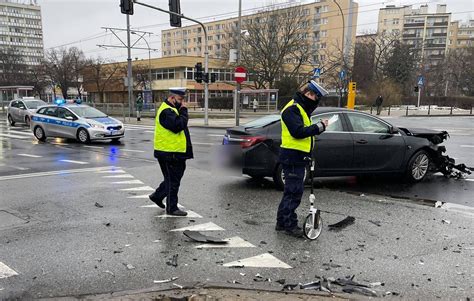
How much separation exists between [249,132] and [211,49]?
105129 millimetres

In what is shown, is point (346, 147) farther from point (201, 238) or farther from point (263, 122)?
point (201, 238)

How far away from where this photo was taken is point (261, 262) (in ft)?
14.2

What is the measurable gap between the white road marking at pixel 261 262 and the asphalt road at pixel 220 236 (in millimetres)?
11

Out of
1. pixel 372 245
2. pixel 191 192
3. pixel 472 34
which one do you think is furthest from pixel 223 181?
pixel 472 34

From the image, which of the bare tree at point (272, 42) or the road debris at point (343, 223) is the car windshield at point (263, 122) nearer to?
the road debris at point (343, 223)

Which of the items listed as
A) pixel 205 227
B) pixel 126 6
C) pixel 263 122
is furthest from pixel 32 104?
pixel 205 227

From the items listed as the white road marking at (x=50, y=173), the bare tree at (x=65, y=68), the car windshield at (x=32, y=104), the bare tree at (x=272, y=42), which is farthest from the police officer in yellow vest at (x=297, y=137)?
the bare tree at (x=65, y=68)

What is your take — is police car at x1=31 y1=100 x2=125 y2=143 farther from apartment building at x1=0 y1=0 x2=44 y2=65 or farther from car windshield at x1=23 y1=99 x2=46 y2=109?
apartment building at x1=0 y1=0 x2=44 y2=65

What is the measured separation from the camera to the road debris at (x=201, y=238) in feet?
16.0

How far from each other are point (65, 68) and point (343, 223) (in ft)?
202

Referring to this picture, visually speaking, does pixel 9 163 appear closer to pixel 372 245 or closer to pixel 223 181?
pixel 223 181

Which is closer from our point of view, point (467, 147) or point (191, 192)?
point (191, 192)

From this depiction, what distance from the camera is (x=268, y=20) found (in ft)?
148

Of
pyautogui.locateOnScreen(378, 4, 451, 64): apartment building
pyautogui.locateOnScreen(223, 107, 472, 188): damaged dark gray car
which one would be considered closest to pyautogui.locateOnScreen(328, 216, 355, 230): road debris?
pyautogui.locateOnScreen(223, 107, 472, 188): damaged dark gray car
